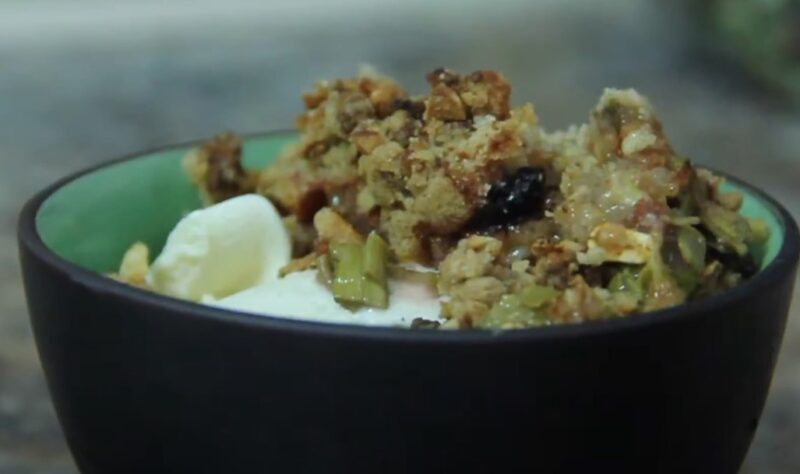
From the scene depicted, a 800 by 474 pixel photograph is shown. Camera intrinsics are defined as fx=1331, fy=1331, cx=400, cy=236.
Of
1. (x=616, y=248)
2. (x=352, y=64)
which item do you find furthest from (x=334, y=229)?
(x=352, y=64)

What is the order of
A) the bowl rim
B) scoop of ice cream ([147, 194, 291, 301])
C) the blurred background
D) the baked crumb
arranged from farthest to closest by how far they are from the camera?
the blurred background
scoop of ice cream ([147, 194, 291, 301])
the baked crumb
the bowl rim

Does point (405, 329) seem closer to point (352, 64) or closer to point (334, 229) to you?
point (334, 229)

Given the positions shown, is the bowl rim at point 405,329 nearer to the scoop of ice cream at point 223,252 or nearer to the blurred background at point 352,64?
the scoop of ice cream at point 223,252

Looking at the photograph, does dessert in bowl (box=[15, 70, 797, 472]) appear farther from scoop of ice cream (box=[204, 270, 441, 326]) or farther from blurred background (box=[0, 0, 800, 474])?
blurred background (box=[0, 0, 800, 474])

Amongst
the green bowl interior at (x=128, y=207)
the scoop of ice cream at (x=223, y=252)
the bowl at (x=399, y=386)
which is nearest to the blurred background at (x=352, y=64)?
the green bowl interior at (x=128, y=207)

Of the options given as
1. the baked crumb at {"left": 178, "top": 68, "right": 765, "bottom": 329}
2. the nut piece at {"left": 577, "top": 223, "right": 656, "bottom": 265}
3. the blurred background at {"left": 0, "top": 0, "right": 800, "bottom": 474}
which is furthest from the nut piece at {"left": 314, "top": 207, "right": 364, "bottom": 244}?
the blurred background at {"left": 0, "top": 0, "right": 800, "bottom": 474}

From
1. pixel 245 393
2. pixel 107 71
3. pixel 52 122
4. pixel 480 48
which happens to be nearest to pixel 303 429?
pixel 245 393
